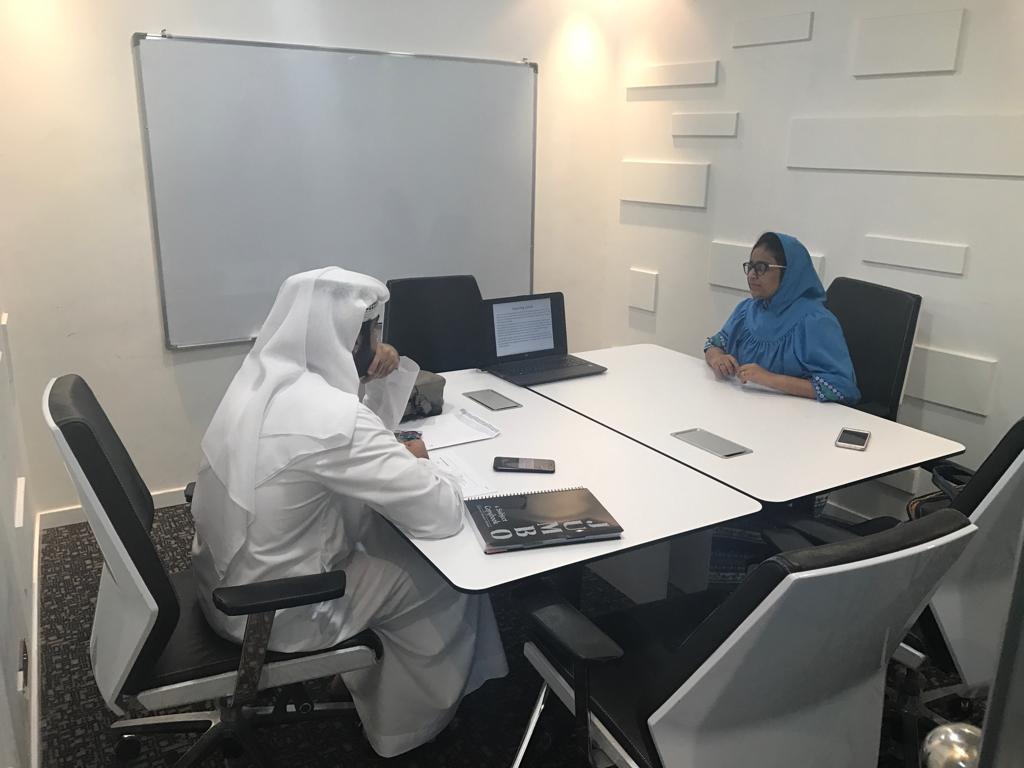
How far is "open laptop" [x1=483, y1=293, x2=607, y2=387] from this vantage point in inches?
110

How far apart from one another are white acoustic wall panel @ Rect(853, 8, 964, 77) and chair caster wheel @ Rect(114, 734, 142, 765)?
11.1ft

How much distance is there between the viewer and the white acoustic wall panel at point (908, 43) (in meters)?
2.87

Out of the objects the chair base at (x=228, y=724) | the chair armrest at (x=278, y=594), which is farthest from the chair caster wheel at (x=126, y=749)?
the chair armrest at (x=278, y=594)

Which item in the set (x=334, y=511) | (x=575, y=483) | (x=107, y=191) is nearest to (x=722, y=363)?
(x=575, y=483)

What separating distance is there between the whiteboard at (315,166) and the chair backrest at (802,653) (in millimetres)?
2817

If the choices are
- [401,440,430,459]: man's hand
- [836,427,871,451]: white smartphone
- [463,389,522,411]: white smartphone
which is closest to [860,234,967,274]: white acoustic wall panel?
[836,427,871,451]: white smartphone

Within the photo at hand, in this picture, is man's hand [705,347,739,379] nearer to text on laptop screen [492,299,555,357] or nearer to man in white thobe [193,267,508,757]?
text on laptop screen [492,299,555,357]

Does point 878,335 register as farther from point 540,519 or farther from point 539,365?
point 540,519

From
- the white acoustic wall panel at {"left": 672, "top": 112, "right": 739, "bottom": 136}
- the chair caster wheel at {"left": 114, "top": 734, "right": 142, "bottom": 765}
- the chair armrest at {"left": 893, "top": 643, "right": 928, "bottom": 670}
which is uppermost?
the white acoustic wall panel at {"left": 672, "top": 112, "right": 739, "bottom": 136}

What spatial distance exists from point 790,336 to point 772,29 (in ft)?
5.23

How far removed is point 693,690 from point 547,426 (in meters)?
1.21

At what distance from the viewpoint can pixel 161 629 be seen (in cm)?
156

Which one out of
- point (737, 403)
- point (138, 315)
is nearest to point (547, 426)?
point (737, 403)

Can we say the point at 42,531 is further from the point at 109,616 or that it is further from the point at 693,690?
the point at 693,690
